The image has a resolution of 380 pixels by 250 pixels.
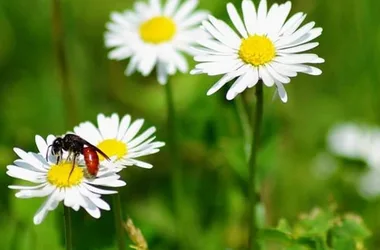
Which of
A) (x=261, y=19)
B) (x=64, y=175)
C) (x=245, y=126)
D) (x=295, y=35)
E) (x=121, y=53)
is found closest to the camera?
(x=64, y=175)

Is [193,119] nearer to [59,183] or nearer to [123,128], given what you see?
[123,128]

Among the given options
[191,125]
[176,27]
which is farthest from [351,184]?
[176,27]

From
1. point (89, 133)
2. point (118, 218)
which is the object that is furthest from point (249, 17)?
point (118, 218)

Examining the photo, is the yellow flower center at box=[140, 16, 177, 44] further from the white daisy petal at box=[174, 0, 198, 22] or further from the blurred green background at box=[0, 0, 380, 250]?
the blurred green background at box=[0, 0, 380, 250]

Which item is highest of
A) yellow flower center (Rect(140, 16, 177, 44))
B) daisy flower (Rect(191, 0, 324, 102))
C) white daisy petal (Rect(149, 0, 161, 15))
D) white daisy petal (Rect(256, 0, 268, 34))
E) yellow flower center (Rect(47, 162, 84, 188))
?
white daisy petal (Rect(149, 0, 161, 15))

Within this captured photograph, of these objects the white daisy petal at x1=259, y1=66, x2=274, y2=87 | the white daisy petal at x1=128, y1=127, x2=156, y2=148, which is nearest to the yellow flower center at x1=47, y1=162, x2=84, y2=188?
the white daisy petal at x1=128, y1=127, x2=156, y2=148
